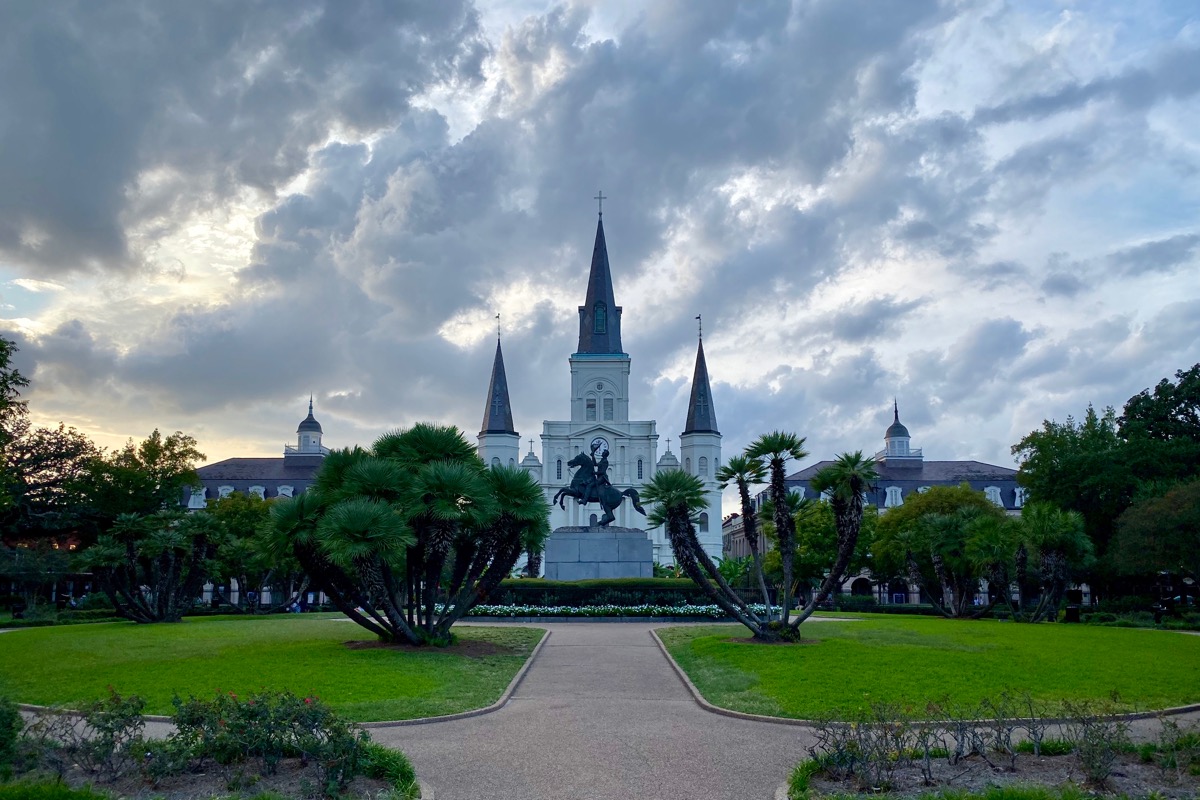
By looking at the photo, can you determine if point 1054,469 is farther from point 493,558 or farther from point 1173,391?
point 493,558

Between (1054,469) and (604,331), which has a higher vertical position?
(604,331)

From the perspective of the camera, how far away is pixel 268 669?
779 inches

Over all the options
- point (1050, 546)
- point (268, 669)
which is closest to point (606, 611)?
point (1050, 546)

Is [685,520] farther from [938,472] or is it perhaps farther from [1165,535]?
[938,472]

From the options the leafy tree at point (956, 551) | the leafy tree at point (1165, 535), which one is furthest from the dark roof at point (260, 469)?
the leafy tree at point (1165, 535)

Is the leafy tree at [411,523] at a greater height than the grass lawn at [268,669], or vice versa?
the leafy tree at [411,523]

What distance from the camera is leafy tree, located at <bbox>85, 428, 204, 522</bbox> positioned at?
59.0 meters

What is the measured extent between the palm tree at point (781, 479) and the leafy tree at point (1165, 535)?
23.8 metres

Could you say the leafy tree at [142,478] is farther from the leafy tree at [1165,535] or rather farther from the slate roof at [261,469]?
the leafy tree at [1165,535]

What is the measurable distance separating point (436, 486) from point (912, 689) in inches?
471

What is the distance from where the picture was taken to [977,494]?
6084cm

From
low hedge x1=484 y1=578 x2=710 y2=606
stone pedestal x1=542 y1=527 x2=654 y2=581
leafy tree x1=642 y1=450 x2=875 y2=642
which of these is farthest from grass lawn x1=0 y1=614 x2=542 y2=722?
stone pedestal x1=542 y1=527 x2=654 y2=581

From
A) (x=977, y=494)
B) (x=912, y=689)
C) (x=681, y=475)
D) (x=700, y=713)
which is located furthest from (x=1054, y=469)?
(x=700, y=713)

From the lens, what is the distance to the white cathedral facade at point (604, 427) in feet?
349
